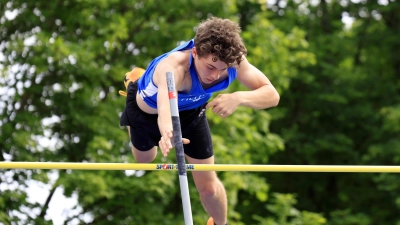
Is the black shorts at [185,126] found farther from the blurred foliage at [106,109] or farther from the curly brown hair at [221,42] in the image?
the blurred foliage at [106,109]

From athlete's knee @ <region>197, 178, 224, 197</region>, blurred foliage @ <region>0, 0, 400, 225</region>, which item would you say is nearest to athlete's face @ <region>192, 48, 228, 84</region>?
athlete's knee @ <region>197, 178, 224, 197</region>

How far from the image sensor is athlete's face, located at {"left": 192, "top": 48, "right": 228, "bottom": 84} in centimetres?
514

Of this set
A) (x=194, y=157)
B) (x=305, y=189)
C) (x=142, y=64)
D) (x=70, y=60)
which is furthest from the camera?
(x=305, y=189)

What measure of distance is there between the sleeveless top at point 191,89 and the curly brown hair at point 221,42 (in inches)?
7.0

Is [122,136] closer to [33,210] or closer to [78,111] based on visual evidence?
[78,111]

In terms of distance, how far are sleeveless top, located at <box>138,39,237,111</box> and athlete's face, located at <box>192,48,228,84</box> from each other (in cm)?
7

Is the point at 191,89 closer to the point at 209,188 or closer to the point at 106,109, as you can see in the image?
the point at 209,188

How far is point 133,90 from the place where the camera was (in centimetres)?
598

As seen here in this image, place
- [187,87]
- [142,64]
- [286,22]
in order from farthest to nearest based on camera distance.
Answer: [286,22] → [142,64] → [187,87]

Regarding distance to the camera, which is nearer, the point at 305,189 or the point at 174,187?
the point at 174,187

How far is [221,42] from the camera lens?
5.15 m

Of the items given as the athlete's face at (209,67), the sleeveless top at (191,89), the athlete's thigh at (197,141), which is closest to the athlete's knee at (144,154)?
the athlete's thigh at (197,141)

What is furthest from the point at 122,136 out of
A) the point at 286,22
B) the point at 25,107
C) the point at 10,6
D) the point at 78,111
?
the point at 286,22

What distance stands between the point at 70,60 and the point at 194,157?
5792 millimetres
